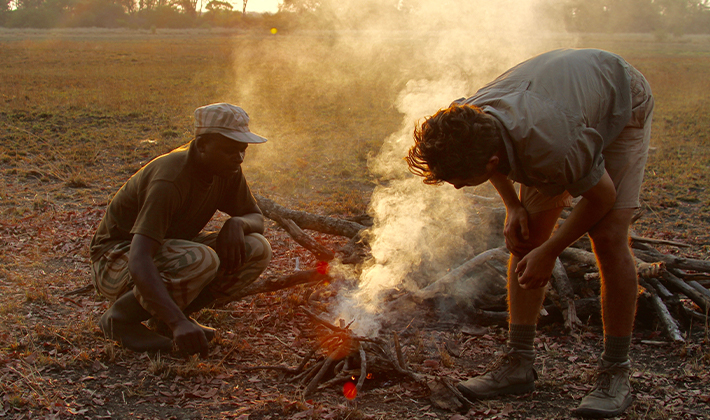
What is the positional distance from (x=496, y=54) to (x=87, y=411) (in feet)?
23.0

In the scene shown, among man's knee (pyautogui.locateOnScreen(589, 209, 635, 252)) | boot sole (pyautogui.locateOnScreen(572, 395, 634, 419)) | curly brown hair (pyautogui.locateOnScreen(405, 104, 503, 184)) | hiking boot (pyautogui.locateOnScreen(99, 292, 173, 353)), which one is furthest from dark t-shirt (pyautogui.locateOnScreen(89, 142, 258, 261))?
boot sole (pyautogui.locateOnScreen(572, 395, 634, 419))

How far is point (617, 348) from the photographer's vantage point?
2.39 meters

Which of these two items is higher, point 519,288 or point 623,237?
point 623,237

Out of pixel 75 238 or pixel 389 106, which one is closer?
pixel 75 238

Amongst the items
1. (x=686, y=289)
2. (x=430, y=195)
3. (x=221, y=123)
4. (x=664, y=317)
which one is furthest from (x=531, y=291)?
(x=430, y=195)

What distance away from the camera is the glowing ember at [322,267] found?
373 cm

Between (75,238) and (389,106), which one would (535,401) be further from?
(389,106)

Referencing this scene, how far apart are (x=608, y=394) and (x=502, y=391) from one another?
46 cm

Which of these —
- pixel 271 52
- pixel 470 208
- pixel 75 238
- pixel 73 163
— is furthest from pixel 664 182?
pixel 271 52

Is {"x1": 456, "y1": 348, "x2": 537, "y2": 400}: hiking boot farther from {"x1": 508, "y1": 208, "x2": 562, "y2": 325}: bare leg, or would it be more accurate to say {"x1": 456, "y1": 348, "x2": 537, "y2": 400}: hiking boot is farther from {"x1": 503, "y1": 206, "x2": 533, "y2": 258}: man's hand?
{"x1": 503, "y1": 206, "x2": 533, "y2": 258}: man's hand

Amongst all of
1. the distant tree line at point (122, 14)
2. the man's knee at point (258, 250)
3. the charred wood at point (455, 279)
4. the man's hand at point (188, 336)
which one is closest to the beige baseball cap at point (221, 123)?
the man's knee at point (258, 250)

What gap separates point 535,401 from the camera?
247cm

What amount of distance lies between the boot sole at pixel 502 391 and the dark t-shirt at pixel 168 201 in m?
1.64

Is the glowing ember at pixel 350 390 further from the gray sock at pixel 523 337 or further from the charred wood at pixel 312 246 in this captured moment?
the charred wood at pixel 312 246
